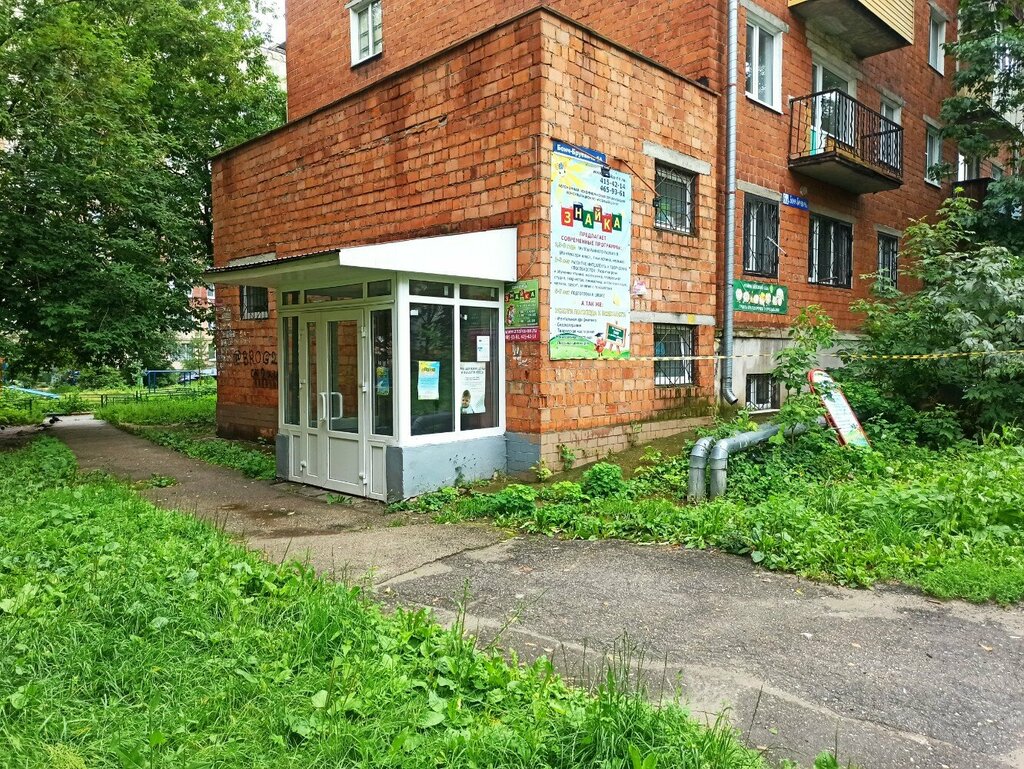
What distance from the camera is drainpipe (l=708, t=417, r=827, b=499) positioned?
24.3 feet

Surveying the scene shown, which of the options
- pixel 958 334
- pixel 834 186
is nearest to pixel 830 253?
pixel 834 186

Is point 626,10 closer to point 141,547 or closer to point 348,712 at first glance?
point 141,547

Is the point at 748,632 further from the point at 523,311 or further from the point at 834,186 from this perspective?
the point at 834,186

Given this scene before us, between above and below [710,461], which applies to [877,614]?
below

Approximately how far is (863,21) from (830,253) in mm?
4238

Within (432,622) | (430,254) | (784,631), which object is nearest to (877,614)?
(784,631)

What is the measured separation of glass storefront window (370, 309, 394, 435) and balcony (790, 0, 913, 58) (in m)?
9.71

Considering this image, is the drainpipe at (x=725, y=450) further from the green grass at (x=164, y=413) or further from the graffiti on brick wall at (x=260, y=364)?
the green grass at (x=164, y=413)

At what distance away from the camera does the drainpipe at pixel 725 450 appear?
292 inches

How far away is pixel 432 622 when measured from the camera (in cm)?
404

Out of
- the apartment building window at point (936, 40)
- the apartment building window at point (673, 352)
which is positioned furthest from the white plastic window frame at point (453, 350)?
the apartment building window at point (936, 40)

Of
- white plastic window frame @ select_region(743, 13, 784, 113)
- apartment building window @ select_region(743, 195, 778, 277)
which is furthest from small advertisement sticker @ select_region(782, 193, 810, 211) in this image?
white plastic window frame @ select_region(743, 13, 784, 113)

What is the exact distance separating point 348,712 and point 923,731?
248cm

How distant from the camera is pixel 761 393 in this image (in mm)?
12336
